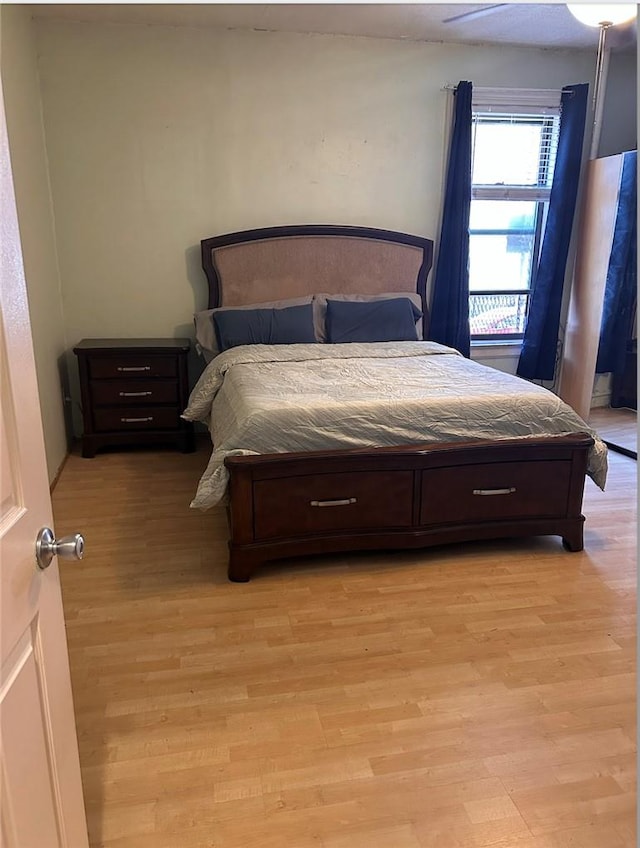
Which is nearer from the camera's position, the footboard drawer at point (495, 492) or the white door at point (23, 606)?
the white door at point (23, 606)

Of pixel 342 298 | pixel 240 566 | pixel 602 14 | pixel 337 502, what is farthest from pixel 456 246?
pixel 240 566

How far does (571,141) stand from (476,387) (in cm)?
271

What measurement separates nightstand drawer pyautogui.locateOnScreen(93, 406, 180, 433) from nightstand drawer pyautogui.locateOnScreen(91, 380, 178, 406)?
0.05 metres

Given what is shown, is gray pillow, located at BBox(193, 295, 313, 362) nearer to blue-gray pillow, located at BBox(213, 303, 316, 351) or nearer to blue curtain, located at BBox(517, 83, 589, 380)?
blue-gray pillow, located at BBox(213, 303, 316, 351)

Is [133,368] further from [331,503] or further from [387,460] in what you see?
[387,460]

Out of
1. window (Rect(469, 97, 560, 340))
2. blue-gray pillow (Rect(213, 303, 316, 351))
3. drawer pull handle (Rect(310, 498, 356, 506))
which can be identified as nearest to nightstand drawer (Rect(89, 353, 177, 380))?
blue-gray pillow (Rect(213, 303, 316, 351))

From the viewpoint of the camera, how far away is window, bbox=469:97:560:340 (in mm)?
4664

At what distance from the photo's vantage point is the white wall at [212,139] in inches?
159

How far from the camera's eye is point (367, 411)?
8.80ft

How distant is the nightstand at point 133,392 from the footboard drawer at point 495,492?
204 centimetres

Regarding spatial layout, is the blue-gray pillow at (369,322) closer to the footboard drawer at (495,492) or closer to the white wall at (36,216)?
the footboard drawer at (495,492)

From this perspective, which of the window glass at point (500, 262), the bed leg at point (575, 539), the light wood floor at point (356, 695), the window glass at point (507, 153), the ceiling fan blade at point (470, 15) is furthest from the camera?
the window glass at point (500, 262)

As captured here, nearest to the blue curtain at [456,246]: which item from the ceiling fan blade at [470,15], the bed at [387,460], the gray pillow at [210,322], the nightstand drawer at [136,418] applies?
the ceiling fan blade at [470,15]

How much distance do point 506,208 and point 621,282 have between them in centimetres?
105
